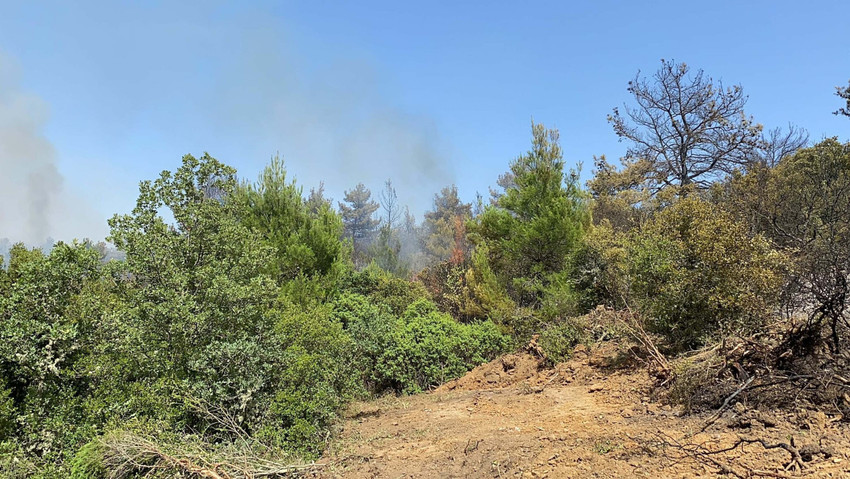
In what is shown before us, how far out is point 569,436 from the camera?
4.70 meters

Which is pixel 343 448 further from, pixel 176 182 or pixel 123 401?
pixel 176 182

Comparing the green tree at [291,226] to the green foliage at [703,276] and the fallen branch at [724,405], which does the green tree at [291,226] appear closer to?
the green foliage at [703,276]

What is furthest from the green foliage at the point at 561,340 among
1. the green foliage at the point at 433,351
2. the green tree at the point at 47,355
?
the green tree at the point at 47,355

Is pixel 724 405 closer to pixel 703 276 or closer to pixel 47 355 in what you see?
pixel 703 276

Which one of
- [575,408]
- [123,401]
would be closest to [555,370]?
[575,408]

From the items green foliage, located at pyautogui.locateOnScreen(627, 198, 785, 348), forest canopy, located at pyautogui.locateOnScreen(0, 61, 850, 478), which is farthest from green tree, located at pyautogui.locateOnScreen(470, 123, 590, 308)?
green foliage, located at pyautogui.locateOnScreen(627, 198, 785, 348)

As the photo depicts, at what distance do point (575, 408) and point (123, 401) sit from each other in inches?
218

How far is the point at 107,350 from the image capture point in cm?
555

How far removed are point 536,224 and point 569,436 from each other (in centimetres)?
840

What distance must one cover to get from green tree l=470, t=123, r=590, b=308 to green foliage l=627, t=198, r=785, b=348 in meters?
4.29

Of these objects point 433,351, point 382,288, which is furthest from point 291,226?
point 433,351

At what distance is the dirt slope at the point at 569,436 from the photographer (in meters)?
3.38

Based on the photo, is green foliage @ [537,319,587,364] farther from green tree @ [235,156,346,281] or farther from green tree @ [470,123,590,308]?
green tree @ [235,156,346,281]

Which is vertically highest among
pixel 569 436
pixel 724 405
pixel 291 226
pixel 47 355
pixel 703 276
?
pixel 291 226
